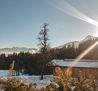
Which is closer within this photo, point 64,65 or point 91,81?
point 91,81

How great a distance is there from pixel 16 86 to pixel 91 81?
38.7 inches

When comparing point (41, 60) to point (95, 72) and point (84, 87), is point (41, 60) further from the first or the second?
point (84, 87)

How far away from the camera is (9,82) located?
3504 millimetres

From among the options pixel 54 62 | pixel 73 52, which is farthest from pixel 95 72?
pixel 73 52

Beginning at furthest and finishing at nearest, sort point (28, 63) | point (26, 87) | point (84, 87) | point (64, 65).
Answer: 1. point (28, 63)
2. point (64, 65)
3. point (26, 87)
4. point (84, 87)

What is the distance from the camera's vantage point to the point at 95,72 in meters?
40.4

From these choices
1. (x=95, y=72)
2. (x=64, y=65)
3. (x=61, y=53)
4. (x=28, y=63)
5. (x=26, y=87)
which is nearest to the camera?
(x=26, y=87)

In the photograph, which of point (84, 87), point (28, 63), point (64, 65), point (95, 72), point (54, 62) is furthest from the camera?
point (28, 63)

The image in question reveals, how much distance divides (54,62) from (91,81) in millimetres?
44236

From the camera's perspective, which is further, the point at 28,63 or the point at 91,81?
the point at 28,63

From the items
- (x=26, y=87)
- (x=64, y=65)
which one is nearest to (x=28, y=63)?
(x=64, y=65)

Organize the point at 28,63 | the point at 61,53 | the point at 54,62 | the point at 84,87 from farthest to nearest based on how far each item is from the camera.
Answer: the point at 61,53
the point at 28,63
the point at 54,62
the point at 84,87

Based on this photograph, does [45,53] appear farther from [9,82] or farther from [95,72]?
[9,82]

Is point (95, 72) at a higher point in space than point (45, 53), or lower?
lower
